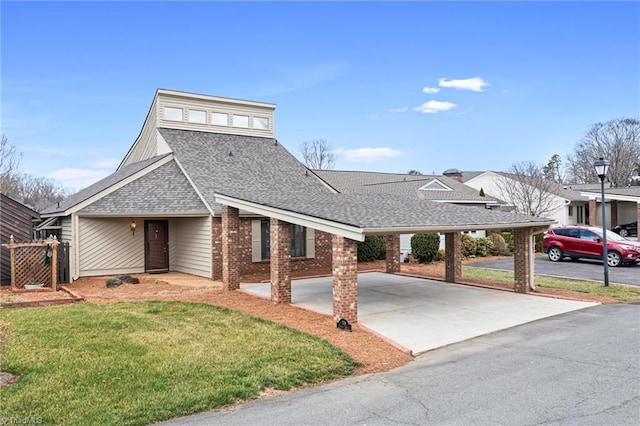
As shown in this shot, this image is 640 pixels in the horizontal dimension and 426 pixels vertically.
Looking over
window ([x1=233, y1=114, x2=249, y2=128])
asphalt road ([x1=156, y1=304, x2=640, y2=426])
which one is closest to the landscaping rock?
asphalt road ([x1=156, y1=304, x2=640, y2=426])

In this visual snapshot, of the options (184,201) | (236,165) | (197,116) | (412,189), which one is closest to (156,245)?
(184,201)

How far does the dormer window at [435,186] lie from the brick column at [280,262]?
17.9 metres

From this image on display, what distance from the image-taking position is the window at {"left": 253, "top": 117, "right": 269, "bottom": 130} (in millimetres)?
22719

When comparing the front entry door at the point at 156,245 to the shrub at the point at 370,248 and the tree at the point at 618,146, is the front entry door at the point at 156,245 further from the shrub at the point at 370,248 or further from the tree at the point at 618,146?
the tree at the point at 618,146

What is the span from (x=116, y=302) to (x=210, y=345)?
17.0ft

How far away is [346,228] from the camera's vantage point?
9.05 meters

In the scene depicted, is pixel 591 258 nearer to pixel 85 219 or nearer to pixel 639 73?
pixel 639 73

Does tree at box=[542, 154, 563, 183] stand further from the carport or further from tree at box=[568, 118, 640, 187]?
the carport

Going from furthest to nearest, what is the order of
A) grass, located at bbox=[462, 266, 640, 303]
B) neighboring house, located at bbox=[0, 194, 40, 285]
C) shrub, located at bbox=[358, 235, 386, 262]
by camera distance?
1. shrub, located at bbox=[358, 235, 386, 262]
2. neighboring house, located at bbox=[0, 194, 40, 285]
3. grass, located at bbox=[462, 266, 640, 303]

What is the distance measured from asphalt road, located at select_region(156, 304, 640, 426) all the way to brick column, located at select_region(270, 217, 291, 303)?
15.5 ft

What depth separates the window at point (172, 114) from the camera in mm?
20484

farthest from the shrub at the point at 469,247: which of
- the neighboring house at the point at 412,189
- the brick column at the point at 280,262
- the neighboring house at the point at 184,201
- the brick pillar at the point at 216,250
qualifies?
the brick column at the point at 280,262

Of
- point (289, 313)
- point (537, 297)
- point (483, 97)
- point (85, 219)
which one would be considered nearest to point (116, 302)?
point (289, 313)

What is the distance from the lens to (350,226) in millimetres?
8938
